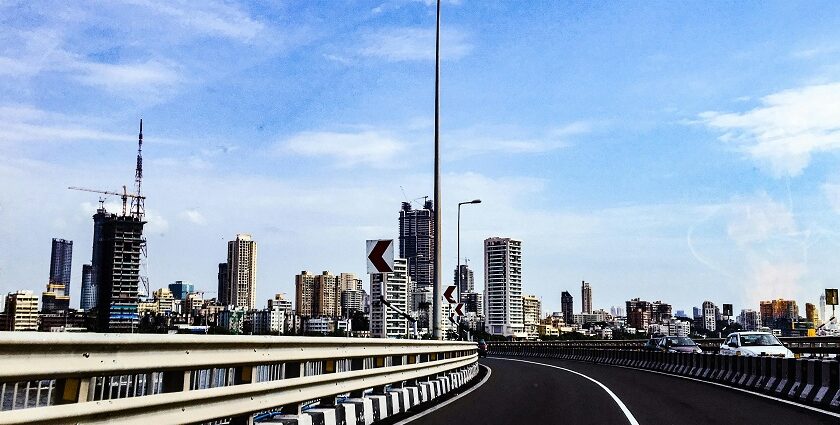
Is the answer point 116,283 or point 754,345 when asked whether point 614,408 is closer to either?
point 754,345

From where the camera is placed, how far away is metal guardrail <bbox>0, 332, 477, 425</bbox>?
4.96m

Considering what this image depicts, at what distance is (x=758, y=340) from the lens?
112 feet

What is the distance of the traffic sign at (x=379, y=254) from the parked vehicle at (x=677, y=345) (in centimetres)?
3087

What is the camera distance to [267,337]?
830cm

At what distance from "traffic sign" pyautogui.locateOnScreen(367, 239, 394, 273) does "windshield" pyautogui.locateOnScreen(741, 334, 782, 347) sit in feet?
69.1

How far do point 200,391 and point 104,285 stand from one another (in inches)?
7203

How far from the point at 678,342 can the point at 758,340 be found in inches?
488

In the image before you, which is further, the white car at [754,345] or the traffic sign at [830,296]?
the traffic sign at [830,296]

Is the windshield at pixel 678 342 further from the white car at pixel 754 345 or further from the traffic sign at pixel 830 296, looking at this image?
the white car at pixel 754 345

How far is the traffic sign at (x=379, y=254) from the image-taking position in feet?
55.9

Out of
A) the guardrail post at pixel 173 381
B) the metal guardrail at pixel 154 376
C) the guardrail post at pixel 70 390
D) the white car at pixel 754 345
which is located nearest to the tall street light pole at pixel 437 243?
the white car at pixel 754 345

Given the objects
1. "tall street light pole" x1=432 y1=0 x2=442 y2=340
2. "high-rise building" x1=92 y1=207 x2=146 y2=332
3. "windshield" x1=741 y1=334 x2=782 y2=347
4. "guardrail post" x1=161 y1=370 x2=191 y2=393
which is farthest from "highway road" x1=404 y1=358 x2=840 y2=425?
"high-rise building" x1=92 y1=207 x2=146 y2=332

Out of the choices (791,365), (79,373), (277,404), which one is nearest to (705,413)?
(791,365)

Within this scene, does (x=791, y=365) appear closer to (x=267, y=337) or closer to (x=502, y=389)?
(x=502, y=389)
